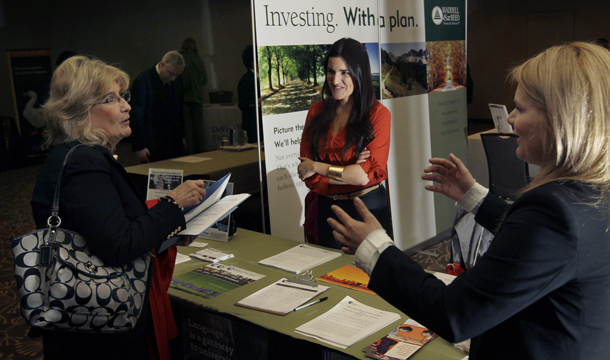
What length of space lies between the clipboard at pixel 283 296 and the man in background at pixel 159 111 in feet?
5.59

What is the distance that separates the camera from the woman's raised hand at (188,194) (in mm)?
1728

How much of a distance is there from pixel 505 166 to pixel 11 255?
449 cm

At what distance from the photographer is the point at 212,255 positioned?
2393mm

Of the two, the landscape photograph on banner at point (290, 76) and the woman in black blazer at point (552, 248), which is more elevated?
the landscape photograph on banner at point (290, 76)

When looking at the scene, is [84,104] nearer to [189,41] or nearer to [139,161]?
[139,161]

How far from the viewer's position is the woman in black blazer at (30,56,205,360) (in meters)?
1.43

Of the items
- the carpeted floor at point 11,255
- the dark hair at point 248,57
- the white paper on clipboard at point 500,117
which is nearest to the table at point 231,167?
the carpeted floor at point 11,255

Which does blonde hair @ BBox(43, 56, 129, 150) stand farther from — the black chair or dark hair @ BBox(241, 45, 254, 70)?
the black chair

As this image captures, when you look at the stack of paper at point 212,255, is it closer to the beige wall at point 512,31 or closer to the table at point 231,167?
the table at point 231,167

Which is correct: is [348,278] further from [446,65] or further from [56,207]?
[446,65]

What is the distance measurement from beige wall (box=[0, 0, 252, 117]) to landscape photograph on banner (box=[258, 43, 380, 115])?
8.6 inches

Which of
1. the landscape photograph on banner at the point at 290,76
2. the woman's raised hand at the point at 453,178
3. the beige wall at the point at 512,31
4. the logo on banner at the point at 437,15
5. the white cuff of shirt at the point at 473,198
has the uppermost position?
the beige wall at the point at 512,31

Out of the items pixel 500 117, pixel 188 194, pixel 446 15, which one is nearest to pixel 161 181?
pixel 188 194

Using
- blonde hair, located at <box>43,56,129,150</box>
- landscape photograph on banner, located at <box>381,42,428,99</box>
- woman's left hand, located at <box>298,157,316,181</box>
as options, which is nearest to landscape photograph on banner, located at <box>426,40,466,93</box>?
landscape photograph on banner, located at <box>381,42,428,99</box>
